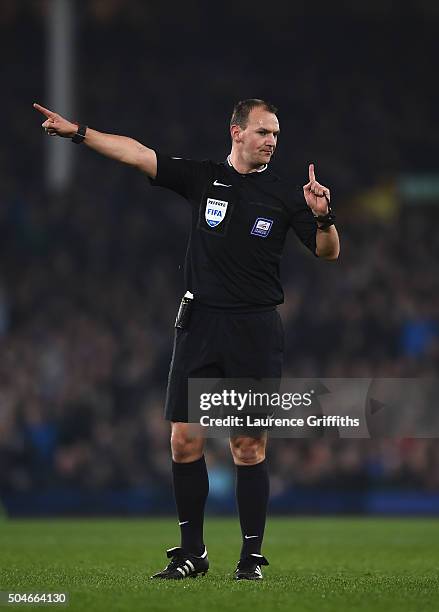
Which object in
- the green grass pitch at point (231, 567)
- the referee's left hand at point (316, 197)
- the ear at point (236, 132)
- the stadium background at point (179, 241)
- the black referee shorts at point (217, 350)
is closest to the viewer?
the green grass pitch at point (231, 567)

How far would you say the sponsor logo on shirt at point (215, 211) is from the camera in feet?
23.0

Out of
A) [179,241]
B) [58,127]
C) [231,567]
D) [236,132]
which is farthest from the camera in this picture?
[179,241]

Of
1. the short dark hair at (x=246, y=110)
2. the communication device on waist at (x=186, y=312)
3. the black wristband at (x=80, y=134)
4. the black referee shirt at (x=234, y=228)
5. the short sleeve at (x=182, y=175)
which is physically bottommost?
the communication device on waist at (x=186, y=312)

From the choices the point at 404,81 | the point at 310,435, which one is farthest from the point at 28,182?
the point at 310,435

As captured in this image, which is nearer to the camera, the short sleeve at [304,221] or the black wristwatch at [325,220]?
the black wristwatch at [325,220]

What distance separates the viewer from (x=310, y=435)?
51.6 ft

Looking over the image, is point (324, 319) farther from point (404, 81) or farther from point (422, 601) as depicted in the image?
point (422, 601)

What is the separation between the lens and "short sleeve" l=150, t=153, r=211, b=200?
23.0ft

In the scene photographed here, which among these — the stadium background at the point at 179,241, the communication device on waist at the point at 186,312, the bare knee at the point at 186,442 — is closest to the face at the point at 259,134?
the communication device on waist at the point at 186,312

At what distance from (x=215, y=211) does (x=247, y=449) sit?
119cm

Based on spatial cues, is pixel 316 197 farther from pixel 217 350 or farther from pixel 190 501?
pixel 190 501

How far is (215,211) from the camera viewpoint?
23.1 feet

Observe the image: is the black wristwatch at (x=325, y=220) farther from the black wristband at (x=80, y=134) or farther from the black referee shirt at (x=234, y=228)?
the black wristband at (x=80, y=134)

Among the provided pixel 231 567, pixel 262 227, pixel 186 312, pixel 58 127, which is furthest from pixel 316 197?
pixel 231 567
